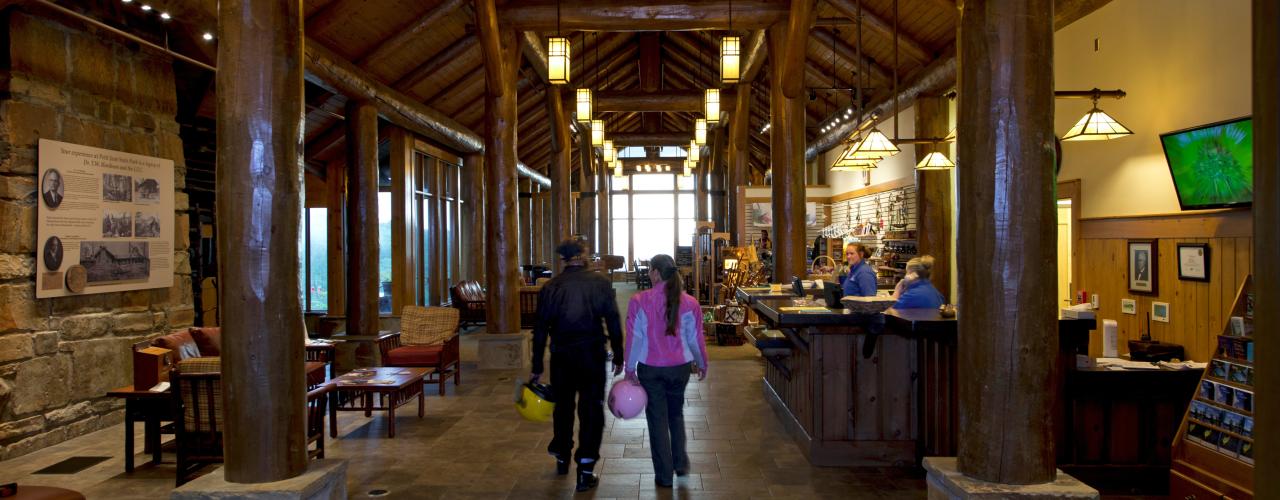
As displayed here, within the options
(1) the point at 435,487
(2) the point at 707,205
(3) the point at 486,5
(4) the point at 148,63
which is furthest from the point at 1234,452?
(2) the point at 707,205

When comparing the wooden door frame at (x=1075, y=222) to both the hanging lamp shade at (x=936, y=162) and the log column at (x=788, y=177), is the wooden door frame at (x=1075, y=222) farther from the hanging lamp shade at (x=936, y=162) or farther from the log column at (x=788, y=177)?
the log column at (x=788, y=177)

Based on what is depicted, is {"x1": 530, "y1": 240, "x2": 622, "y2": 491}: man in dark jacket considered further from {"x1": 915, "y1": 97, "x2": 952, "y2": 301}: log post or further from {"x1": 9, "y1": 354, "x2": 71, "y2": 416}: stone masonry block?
{"x1": 915, "y1": 97, "x2": 952, "y2": 301}: log post

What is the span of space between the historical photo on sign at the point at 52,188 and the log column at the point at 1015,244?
20.6 ft

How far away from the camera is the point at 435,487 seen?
15.1 ft

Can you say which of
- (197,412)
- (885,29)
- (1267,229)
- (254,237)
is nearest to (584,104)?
(885,29)

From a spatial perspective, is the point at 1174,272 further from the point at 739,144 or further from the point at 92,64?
the point at 739,144

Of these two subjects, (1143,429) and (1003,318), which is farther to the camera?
(1143,429)

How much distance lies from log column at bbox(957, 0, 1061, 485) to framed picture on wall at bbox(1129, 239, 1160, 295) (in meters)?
4.10

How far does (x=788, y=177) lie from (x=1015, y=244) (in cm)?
639

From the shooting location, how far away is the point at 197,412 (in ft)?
15.5

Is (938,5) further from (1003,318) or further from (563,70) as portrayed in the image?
(1003,318)

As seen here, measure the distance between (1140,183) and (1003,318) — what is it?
4.54 meters

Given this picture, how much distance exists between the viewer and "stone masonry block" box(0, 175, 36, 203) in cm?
539

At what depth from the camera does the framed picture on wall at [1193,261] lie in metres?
5.71
